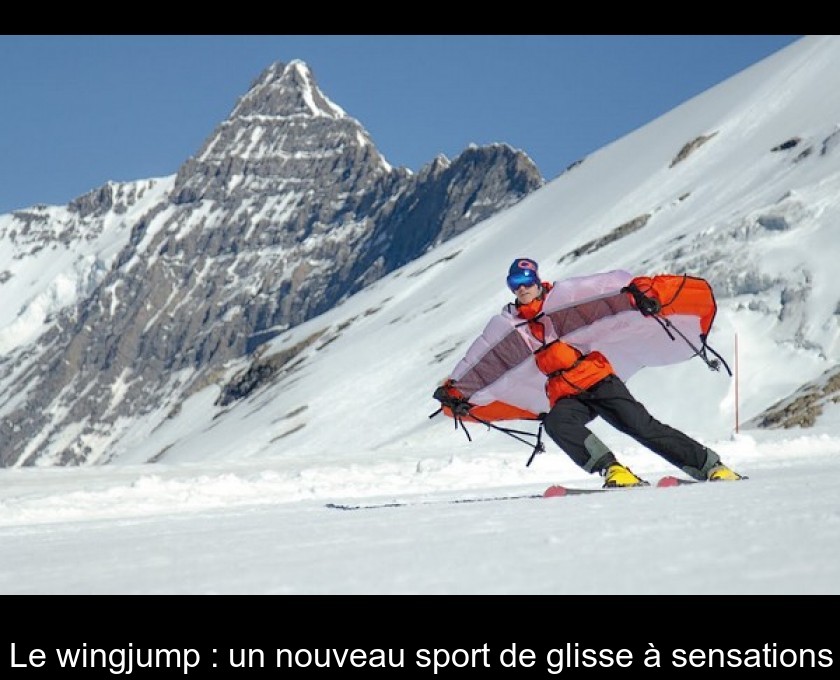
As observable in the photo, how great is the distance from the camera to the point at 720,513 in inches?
188

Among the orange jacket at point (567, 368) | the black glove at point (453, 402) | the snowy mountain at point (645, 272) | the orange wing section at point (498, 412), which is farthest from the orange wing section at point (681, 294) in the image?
the snowy mountain at point (645, 272)

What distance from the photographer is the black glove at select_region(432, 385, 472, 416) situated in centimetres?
989

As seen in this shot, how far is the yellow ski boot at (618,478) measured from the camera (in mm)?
8211

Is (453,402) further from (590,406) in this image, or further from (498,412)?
(590,406)

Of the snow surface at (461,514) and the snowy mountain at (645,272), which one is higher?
the snowy mountain at (645,272)

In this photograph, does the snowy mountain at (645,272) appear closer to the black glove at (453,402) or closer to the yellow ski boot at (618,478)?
the black glove at (453,402)

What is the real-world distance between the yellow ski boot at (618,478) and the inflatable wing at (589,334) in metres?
1.08

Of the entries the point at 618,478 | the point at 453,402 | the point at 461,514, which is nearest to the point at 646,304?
the point at 618,478

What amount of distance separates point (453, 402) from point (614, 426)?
1.89m

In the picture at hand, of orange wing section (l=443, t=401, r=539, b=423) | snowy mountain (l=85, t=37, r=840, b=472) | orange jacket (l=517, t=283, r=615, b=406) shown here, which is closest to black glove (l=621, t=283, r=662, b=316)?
orange jacket (l=517, t=283, r=615, b=406)

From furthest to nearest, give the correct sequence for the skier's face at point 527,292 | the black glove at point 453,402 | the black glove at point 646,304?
the black glove at point 453,402 < the skier's face at point 527,292 < the black glove at point 646,304
